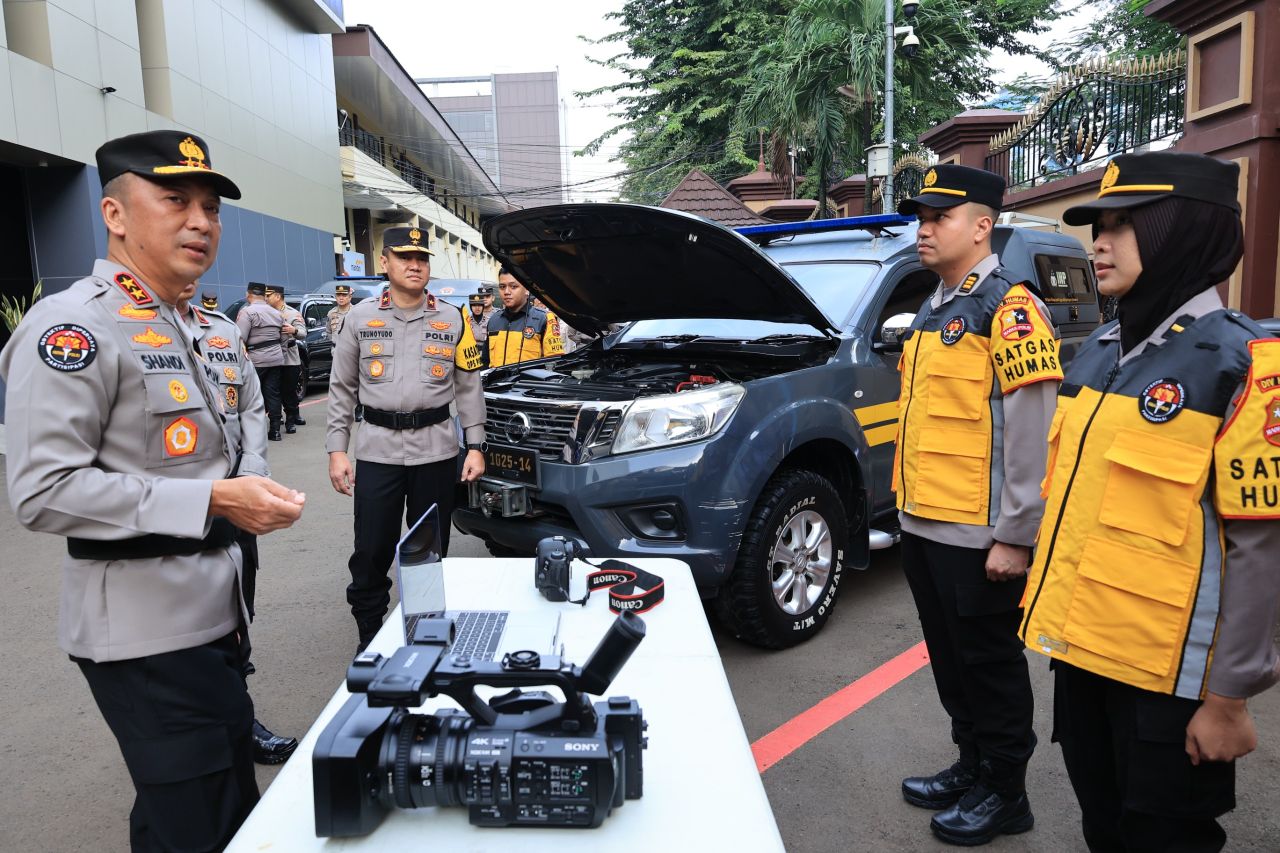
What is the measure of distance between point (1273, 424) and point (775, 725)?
85.9 inches

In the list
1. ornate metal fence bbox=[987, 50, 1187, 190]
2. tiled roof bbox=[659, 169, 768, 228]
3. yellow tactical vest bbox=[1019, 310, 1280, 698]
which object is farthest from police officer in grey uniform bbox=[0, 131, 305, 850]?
tiled roof bbox=[659, 169, 768, 228]

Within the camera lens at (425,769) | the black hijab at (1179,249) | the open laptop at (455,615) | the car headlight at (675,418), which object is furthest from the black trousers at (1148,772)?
the car headlight at (675,418)

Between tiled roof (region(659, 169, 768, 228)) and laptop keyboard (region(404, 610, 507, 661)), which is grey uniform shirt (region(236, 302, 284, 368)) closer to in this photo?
tiled roof (region(659, 169, 768, 228))

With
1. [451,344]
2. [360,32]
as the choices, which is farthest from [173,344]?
[360,32]

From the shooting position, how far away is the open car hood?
12.4 feet

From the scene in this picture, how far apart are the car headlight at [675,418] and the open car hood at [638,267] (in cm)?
69

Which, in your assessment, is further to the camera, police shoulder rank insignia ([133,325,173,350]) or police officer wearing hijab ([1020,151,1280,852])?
police shoulder rank insignia ([133,325,173,350])

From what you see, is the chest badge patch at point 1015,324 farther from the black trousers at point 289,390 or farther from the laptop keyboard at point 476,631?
the black trousers at point 289,390

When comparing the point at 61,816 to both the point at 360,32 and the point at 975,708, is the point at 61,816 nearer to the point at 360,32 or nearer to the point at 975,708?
the point at 975,708

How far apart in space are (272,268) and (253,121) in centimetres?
346

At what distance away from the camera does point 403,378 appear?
3.71 meters

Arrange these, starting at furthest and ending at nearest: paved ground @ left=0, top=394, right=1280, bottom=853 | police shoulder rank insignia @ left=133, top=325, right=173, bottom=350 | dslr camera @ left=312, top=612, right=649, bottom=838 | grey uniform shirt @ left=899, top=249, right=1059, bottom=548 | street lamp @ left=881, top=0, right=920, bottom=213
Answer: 1. street lamp @ left=881, top=0, right=920, bottom=213
2. paved ground @ left=0, top=394, right=1280, bottom=853
3. grey uniform shirt @ left=899, top=249, right=1059, bottom=548
4. police shoulder rank insignia @ left=133, top=325, right=173, bottom=350
5. dslr camera @ left=312, top=612, right=649, bottom=838

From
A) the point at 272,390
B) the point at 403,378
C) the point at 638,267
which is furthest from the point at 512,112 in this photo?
the point at 403,378

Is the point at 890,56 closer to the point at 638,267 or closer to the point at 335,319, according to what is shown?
the point at 335,319
